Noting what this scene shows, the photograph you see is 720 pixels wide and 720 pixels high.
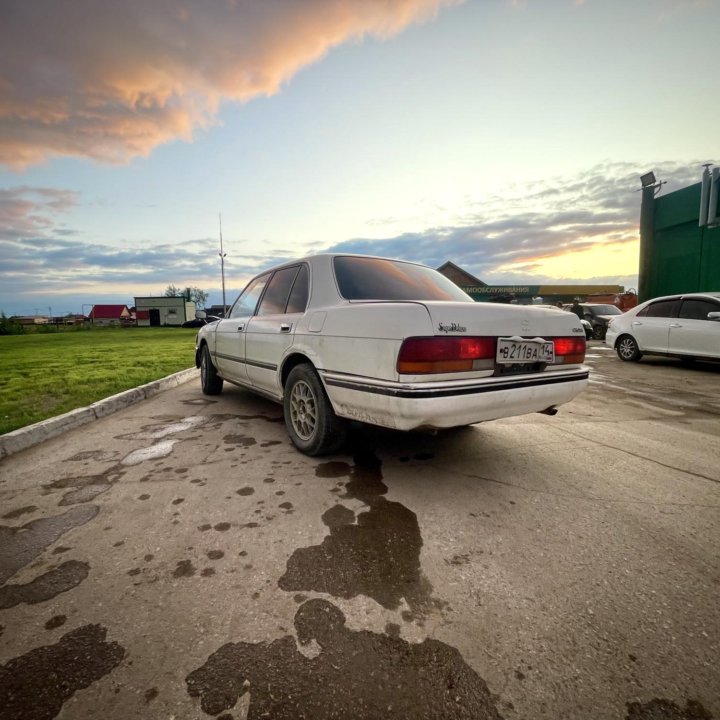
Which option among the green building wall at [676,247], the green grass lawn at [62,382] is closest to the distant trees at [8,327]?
the green grass lawn at [62,382]

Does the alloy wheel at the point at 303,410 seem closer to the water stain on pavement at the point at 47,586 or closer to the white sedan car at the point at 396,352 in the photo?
the white sedan car at the point at 396,352

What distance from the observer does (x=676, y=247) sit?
1483cm

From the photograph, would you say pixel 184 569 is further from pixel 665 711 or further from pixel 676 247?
pixel 676 247

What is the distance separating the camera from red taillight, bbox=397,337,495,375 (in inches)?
86.0

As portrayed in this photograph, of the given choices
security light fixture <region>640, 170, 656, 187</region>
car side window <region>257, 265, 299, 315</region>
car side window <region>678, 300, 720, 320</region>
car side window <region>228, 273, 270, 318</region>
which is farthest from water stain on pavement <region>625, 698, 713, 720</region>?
security light fixture <region>640, 170, 656, 187</region>

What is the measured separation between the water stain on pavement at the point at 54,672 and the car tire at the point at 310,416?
1.66 m

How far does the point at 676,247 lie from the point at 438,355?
17654mm

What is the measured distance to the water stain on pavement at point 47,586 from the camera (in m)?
1.54

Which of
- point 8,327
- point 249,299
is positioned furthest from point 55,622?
point 8,327

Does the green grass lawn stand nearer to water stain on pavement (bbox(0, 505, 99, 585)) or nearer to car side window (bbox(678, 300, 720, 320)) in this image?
water stain on pavement (bbox(0, 505, 99, 585))

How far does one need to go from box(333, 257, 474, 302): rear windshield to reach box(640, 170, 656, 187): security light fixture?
56.8ft

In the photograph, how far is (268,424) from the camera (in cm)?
400

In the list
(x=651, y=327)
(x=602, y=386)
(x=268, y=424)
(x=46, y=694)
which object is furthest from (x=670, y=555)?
(x=651, y=327)

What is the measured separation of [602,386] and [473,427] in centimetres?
358
